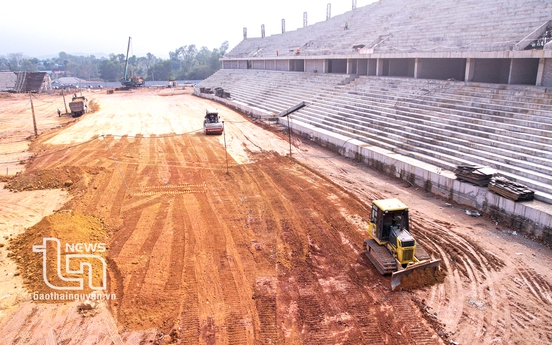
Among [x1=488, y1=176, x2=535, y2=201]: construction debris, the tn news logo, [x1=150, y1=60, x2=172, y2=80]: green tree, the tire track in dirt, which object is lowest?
the tire track in dirt

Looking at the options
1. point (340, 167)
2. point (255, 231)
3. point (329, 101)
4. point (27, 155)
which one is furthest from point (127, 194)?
point (329, 101)

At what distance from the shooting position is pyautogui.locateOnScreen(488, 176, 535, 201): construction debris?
1088 centimetres

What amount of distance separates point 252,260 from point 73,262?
176 inches

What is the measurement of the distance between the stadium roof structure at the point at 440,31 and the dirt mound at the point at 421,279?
12082 millimetres

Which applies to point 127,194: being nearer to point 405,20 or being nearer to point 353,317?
point 353,317

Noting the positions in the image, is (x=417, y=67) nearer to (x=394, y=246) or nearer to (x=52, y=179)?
(x=394, y=246)

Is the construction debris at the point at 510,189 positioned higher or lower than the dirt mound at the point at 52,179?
higher

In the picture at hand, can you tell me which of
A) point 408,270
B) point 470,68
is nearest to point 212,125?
point 470,68

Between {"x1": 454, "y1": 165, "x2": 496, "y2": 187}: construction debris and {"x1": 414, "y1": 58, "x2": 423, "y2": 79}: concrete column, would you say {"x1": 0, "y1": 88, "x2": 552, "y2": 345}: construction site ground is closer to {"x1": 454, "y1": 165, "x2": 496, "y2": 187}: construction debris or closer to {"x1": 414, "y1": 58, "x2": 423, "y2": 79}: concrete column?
{"x1": 454, "y1": 165, "x2": 496, "y2": 187}: construction debris

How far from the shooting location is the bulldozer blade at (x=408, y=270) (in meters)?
8.31

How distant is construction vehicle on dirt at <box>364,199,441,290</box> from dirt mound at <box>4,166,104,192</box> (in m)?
12.3

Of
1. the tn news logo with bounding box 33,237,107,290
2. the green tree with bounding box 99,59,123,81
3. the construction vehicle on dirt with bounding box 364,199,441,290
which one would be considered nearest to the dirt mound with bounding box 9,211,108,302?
the tn news logo with bounding box 33,237,107,290

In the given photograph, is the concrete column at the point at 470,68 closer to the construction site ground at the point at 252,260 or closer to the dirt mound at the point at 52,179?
the construction site ground at the point at 252,260

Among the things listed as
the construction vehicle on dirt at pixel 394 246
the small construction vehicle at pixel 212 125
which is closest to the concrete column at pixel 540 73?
the construction vehicle on dirt at pixel 394 246
